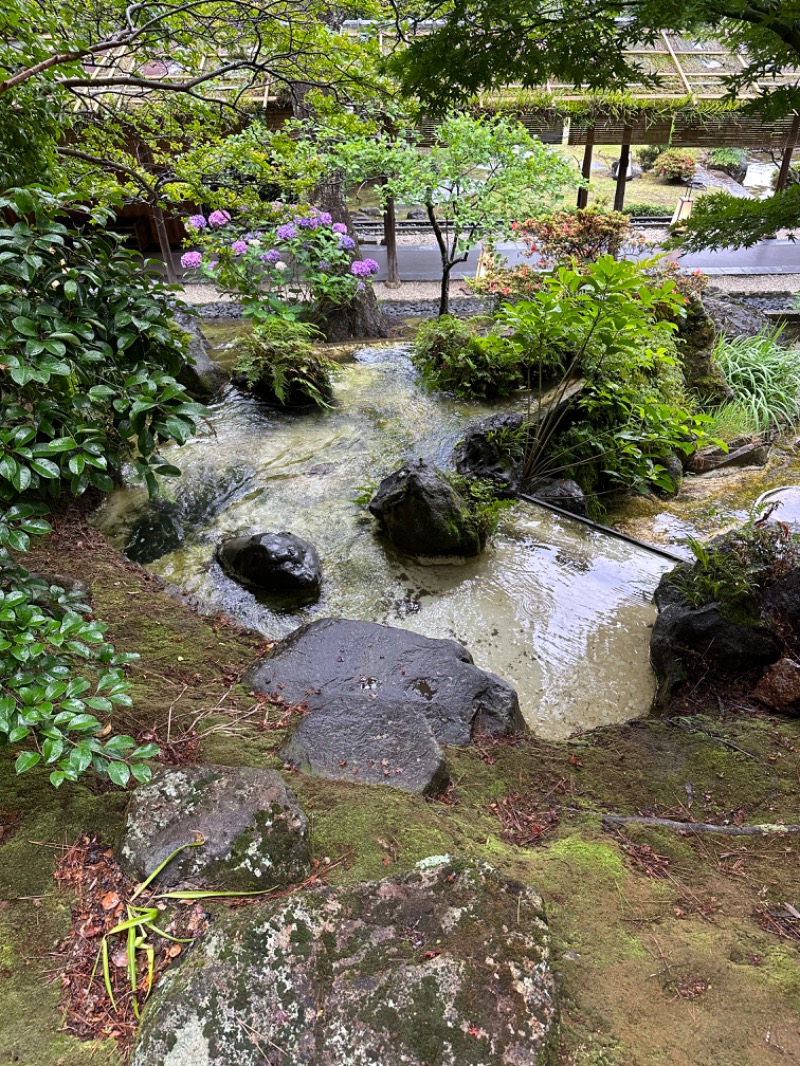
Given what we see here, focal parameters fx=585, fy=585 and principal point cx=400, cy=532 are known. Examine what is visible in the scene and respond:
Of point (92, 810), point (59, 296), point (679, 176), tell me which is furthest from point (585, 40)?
point (679, 176)

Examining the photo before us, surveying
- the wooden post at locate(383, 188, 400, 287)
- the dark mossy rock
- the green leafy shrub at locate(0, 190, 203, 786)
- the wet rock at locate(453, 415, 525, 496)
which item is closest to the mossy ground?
the green leafy shrub at locate(0, 190, 203, 786)

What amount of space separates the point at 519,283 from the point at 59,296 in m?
7.96

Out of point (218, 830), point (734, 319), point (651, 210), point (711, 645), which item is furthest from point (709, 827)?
point (651, 210)

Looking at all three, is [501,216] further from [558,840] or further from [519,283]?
[558,840]

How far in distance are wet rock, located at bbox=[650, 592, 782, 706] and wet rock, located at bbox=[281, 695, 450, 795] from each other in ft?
5.83

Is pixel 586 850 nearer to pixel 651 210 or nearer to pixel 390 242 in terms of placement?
pixel 390 242

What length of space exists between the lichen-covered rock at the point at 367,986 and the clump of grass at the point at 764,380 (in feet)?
24.4

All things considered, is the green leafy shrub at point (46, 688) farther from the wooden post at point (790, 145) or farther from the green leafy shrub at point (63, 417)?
the wooden post at point (790, 145)

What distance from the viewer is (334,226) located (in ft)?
28.3

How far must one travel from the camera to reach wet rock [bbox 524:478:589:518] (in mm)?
5398

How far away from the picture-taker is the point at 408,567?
4605 mm

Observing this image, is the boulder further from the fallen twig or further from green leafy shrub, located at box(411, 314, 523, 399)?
the fallen twig

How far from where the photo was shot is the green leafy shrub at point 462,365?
680 centimetres

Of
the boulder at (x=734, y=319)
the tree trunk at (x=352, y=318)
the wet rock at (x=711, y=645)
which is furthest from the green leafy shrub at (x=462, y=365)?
the boulder at (x=734, y=319)
